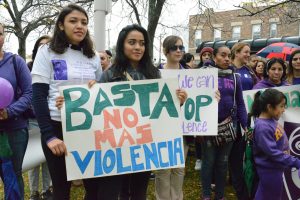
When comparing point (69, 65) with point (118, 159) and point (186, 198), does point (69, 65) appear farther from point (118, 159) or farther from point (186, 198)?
point (186, 198)

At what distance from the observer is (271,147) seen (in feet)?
9.63

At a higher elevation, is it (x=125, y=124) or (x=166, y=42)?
(x=166, y=42)

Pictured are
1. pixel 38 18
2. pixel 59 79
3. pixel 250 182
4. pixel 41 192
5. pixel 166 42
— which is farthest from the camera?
pixel 38 18

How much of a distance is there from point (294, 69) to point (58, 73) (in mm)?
3070

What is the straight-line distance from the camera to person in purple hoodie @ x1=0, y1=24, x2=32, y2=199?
109 inches

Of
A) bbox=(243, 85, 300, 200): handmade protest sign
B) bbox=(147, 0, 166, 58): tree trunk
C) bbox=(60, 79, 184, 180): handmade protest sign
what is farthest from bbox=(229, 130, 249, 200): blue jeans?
bbox=(147, 0, 166, 58): tree trunk

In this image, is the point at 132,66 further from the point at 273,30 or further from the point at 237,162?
the point at 273,30

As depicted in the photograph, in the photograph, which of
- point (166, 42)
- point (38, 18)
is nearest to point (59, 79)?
point (166, 42)

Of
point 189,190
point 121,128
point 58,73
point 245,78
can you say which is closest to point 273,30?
point 245,78

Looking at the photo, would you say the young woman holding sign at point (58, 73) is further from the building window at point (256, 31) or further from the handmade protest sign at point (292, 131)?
the building window at point (256, 31)

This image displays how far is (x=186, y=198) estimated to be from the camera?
4.26m

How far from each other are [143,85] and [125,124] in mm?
324

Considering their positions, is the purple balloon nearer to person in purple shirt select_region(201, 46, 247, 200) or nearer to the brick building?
person in purple shirt select_region(201, 46, 247, 200)

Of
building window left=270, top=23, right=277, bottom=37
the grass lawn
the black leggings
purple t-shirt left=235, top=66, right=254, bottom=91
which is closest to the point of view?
the black leggings
